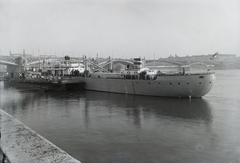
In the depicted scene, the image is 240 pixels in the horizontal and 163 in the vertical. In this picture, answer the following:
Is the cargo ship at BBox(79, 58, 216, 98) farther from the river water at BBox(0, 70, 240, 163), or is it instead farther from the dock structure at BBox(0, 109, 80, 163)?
the dock structure at BBox(0, 109, 80, 163)

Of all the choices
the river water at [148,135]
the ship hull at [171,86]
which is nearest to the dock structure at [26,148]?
the river water at [148,135]

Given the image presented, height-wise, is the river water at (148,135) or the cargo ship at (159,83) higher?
the cargo ship at (159,83)

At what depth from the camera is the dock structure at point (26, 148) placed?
4.96 metres

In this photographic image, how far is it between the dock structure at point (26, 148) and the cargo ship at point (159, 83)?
1845cm

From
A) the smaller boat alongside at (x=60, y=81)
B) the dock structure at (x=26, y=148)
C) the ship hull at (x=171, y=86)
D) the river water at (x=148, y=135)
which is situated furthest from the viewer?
the smaller boat alongside at (x=60, y=81)

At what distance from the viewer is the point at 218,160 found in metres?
8.12

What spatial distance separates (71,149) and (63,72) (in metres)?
37.1

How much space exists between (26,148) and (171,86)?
65.3ft

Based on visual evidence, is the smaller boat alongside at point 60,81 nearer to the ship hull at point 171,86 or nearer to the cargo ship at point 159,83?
the cargo ship at point 159,83

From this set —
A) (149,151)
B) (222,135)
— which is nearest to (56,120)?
(149,151)

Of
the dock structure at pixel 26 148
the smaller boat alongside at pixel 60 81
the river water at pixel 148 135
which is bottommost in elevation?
the river water at pixel 148 135

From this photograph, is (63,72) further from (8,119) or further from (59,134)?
(8,119)

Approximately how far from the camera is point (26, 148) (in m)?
5.61

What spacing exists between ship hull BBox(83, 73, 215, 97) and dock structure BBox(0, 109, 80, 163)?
18.4m
